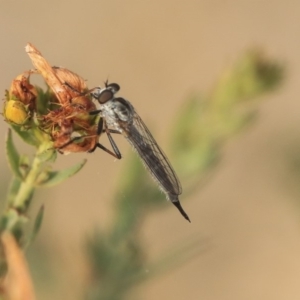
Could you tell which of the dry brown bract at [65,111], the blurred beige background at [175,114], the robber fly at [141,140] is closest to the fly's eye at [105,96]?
the robber fly at [141,140]

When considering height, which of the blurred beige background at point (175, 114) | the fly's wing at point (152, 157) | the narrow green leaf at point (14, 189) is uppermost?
the narrow green leaf at point (14, 189)

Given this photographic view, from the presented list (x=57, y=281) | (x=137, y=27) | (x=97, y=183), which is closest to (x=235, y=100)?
(x=57, y=281)

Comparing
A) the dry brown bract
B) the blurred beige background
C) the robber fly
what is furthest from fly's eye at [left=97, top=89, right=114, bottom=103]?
the blurred beige background

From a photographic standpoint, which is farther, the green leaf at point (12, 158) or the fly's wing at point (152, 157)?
the fly's wing at point (152, 157)

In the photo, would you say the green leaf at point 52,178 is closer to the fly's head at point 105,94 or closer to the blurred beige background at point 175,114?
the fly's head at point 105,94

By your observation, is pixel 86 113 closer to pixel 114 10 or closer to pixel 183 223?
pixel 183 223

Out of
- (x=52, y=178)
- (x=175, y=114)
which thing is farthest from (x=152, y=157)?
(x=175, y=114)

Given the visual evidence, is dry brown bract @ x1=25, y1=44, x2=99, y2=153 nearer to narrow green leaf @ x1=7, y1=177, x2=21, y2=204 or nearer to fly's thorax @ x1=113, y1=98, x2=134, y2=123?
narrow green leaf @ x1=7, y1=177, x2=21, y2=204
